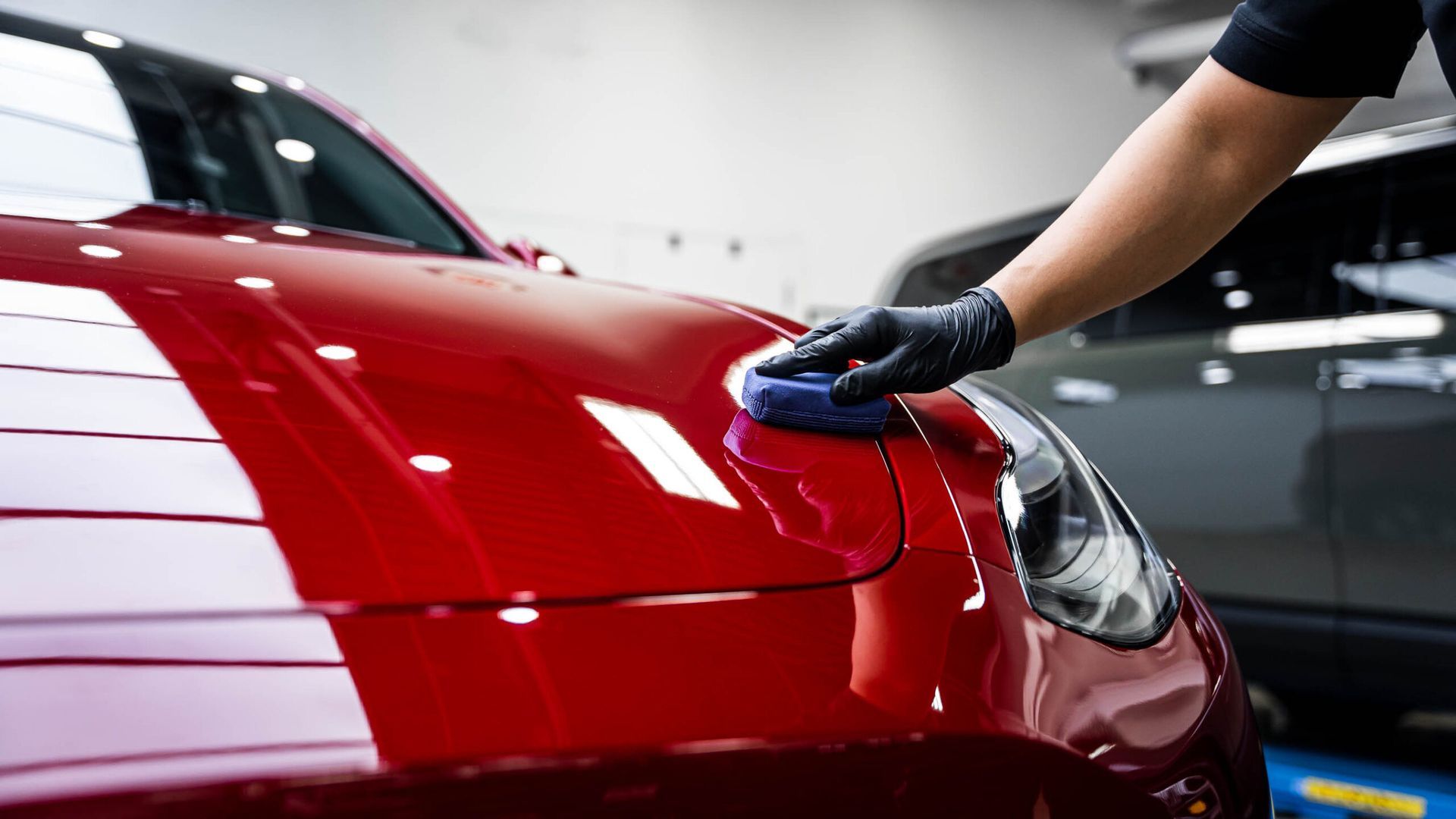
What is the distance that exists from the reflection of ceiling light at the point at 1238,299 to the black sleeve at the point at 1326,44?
108 cm

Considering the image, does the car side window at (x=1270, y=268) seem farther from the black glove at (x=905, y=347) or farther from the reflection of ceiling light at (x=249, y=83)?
the reflection of ceiling light at (x=249, y=83)

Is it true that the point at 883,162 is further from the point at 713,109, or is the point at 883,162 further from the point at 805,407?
the point at 805,407

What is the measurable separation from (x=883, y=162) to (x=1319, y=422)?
14.9ft

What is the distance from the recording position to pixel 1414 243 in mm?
1778

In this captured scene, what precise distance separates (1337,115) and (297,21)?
4437 mm

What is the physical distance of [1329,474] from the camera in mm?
1829

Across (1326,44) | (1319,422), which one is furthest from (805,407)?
(1319,422)

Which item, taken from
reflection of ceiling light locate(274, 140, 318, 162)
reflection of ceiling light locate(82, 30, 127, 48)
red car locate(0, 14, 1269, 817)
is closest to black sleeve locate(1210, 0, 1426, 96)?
red car locate(0, 14, 1269, 817)

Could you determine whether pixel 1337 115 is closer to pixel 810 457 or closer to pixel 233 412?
pixel 810 457

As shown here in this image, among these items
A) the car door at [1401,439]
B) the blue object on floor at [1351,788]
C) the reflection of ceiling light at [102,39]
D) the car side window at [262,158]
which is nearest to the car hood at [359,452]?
the car side window at [262,158]

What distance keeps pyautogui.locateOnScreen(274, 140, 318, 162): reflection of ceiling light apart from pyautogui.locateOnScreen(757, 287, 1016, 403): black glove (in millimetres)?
1036

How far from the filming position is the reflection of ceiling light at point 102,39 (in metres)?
1.39

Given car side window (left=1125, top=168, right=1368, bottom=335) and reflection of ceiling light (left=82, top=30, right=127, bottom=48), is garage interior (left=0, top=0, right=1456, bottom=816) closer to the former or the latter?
car side window (left=1125, top=168, right=1368, bottom=335)

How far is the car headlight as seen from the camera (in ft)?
2.36
